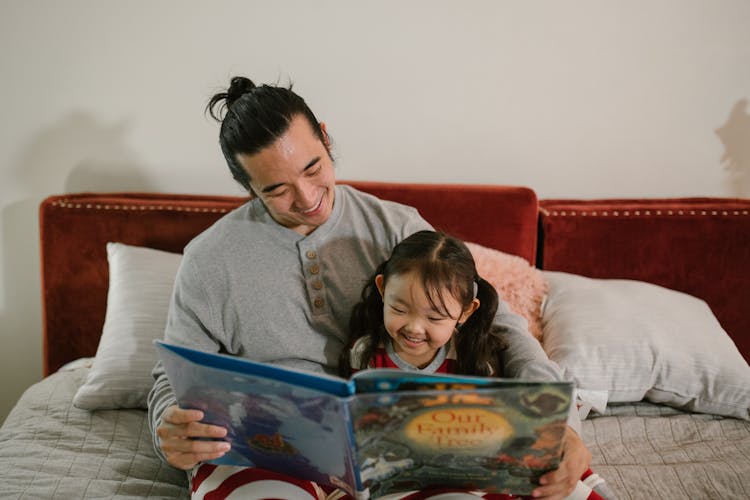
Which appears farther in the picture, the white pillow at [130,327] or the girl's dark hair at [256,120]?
the white pillow at [130,327]

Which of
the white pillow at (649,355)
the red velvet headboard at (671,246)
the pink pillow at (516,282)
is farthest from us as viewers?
the red velvet headboard at (671,246)

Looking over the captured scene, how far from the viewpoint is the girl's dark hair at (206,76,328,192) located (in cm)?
124

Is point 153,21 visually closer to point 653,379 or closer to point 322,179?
point 322,179

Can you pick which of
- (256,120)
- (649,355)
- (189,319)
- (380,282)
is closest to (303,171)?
(256,120)

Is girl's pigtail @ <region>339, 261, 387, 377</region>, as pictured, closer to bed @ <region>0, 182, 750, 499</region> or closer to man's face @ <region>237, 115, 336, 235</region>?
man's face @ <region>237, 115, 336, 235</region>

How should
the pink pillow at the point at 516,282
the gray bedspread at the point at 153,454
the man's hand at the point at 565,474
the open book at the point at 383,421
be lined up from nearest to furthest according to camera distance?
the open book at the point at 383,421 < the man's hand at the point at 565,474 < the gray bedspread at the point at 153,454 < the pink pillow at the point at 516,282

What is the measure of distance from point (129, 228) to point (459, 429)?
131 centimetres

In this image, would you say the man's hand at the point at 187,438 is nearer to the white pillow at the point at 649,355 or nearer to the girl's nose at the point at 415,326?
the girl's nose at the point at 415,326

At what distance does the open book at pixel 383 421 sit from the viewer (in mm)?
944

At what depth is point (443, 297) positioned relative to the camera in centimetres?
128

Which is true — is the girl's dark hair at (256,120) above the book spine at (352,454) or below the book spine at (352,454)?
above

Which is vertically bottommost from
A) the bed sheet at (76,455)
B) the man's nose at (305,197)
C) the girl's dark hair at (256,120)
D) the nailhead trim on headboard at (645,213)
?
the bed sheet at (76,455)

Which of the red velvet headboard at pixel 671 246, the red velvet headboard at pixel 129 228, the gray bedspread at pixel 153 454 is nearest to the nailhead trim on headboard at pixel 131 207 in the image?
the red velvet headboard at pixel 129 228

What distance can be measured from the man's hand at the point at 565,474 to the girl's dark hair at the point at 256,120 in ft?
2.49
